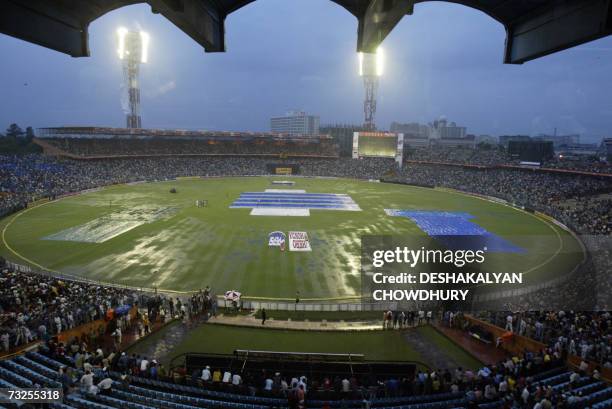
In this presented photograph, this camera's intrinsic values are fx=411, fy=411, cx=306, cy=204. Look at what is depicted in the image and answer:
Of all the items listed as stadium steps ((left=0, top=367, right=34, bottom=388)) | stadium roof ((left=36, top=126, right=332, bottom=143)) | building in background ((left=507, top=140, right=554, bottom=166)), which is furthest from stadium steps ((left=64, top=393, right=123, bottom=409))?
building in background ((left=507, top=140, right=554, bottom=166))

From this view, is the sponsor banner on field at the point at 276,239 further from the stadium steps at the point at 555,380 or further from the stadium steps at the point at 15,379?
the stadium steps at the point at 15,379

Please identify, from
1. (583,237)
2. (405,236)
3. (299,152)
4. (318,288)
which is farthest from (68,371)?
(299,152)

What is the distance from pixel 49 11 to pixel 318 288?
800 inches

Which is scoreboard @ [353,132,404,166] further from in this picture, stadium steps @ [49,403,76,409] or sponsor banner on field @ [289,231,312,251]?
stadium steps @ [49,403,76,409]

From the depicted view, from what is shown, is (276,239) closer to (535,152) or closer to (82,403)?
(82,403)

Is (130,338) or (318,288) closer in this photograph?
(130,338)

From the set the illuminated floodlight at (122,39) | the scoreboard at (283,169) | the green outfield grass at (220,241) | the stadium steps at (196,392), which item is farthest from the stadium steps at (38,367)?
the illuminated floodlight at (122,39)

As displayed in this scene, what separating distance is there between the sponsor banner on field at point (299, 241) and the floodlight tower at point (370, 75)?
185 feet

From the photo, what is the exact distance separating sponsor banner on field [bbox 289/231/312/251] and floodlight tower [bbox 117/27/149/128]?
63.3 m

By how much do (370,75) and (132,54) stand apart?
50.4 metres

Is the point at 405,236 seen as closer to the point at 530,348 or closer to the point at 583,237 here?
the point at 583,237

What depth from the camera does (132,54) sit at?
271 ft

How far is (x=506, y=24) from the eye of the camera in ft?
20.3

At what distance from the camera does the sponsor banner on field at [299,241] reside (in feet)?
104
